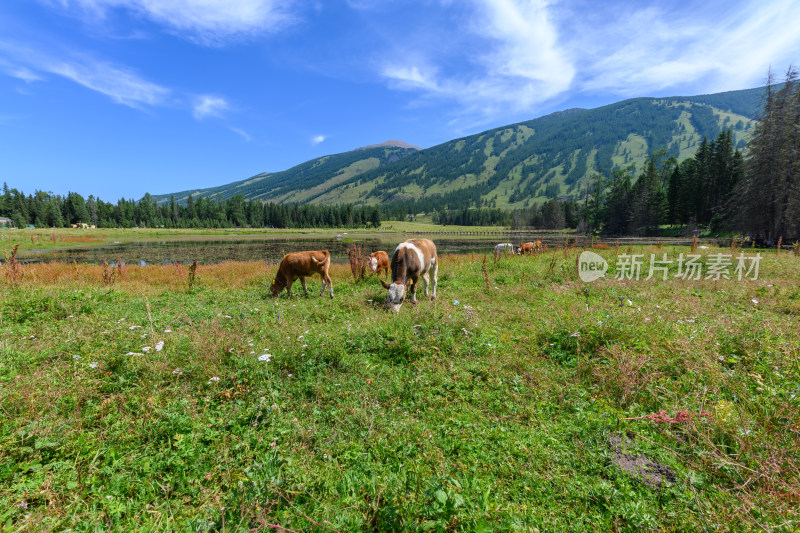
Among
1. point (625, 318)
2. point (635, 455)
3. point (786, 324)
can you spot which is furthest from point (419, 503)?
point (786, 324)

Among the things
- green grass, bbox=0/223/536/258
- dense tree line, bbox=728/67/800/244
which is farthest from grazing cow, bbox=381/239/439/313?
dense tree line, bbox=728/67/800/244

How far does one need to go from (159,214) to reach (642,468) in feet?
495

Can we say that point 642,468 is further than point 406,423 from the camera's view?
No

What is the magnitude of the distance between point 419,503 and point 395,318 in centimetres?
467

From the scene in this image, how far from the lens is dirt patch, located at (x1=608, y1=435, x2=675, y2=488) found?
315cm

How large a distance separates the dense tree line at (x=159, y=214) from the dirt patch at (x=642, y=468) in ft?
412

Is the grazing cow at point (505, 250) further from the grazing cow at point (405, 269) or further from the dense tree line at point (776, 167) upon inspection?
the dense tree line at point (776, 167)

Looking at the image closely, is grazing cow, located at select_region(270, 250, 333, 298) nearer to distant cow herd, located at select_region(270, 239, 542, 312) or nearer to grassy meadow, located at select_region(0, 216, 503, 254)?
distant cow herd, located at select_region(270, 239, 542, 312)

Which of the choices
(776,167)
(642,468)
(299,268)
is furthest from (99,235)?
(776,167)

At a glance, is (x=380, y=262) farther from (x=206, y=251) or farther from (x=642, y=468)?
(x=206, y=251)

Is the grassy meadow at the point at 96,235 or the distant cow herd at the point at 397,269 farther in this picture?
the grassy meadow at the point at 96,235

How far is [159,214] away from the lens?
116438mm

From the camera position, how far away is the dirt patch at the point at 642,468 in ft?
10.3

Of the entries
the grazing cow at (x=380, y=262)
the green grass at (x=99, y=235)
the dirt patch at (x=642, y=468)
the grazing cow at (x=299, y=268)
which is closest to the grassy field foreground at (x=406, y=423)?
the dirt patch at (x=642, y=468)
